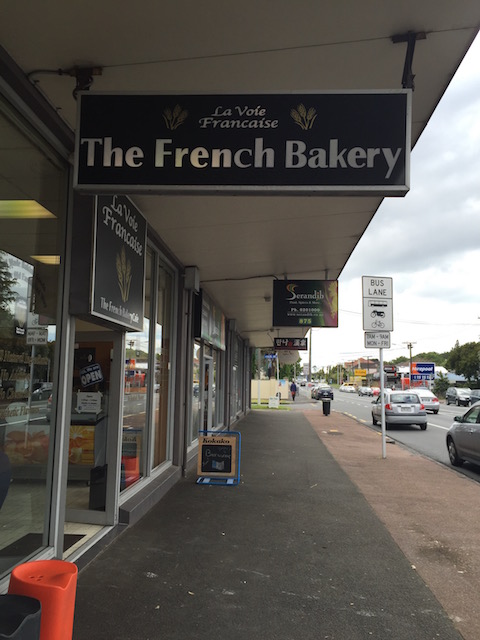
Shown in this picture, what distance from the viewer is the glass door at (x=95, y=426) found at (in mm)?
5520

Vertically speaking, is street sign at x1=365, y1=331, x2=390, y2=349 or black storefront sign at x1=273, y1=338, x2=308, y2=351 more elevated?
black storefront sign at x1=273, y1=338, x2=308, y2=351

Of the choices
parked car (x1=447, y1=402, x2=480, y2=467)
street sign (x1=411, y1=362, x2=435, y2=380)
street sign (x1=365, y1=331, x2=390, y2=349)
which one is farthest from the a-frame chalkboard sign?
street sign (x1=411, y1=362, x2=435, y2=380)

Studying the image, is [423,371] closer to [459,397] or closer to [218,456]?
[459,397]

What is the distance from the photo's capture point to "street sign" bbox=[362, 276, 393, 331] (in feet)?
37.1

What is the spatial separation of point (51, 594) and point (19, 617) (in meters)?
0.31

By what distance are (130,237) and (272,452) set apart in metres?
7.76

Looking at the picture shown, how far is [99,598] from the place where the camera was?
3.95 meters

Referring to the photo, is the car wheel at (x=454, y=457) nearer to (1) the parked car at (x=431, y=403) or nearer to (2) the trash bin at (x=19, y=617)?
(2) the trash bin at (x=19, y=617)

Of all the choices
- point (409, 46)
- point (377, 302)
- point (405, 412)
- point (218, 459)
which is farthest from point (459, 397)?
point (409, 46)

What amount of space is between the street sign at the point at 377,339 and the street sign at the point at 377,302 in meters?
0.22

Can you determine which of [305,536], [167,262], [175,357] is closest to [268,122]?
[305,536]

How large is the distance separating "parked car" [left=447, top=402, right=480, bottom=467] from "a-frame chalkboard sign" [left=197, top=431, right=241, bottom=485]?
16.9 ft

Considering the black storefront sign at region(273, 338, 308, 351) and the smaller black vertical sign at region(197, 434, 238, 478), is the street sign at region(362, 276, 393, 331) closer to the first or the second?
the smaller black vertical sign at region(197, 434, 238, 478)

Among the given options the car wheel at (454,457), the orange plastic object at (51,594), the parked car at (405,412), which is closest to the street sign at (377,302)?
the car wheel at (454,457)
